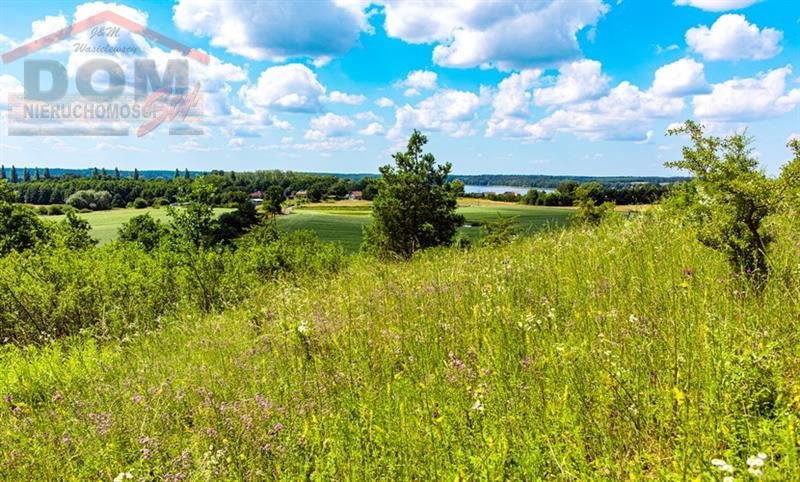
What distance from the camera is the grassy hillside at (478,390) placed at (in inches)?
87.4

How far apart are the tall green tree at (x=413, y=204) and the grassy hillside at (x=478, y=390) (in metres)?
23.1

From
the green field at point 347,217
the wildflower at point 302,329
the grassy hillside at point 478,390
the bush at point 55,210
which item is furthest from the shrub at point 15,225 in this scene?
the bush at point 55,210

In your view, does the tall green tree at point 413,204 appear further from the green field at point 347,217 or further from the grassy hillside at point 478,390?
the grassy hillside at point 478,390

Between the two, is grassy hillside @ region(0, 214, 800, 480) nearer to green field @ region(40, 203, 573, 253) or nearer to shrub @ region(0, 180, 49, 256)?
shrub @ region(0, 180, 49, 256)

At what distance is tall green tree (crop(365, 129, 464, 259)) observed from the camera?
29172mm

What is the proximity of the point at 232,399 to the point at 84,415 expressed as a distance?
136 centimetres

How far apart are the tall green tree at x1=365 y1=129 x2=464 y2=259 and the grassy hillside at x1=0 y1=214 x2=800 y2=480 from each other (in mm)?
23143

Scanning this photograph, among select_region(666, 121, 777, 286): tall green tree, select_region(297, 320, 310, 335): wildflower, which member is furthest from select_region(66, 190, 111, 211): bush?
select_region(666, 121, 777, 286): tall green tree

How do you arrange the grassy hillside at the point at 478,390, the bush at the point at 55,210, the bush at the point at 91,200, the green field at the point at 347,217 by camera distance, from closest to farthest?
the grassy hillside at the point at 478,390
the green field at the point at 347,217
the bush at the point at 55,210
the bush at the point at 91,200

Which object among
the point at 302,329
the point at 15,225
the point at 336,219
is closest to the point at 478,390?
the point at 302,329

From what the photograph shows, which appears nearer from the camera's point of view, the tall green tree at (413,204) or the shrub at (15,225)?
the shrub at (15,225)

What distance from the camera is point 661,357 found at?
280cm

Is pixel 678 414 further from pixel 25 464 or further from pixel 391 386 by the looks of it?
pixel 25 464

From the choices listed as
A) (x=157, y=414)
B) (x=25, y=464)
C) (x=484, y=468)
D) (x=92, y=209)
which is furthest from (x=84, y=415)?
(x=92, y=209)
